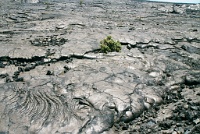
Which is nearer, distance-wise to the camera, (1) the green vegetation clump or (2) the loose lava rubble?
(2) the loose lava rubble

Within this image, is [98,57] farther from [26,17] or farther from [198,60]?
[26,17]

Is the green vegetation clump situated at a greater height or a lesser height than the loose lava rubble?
greater

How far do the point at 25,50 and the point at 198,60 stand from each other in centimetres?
921

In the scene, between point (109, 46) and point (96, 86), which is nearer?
point (96, 86)

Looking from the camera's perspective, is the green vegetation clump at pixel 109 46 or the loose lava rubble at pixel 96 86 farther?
the green vegetation clump at pixel 109 46

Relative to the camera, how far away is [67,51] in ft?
39.5

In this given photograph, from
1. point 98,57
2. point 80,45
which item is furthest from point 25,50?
point 98,57

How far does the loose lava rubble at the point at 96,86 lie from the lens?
650 cm

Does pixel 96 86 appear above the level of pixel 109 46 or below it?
below

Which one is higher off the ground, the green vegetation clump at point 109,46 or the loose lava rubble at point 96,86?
the green vegetation clump at point 109,46

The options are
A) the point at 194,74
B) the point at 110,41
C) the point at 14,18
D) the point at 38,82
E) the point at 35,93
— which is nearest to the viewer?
the point at 35,93

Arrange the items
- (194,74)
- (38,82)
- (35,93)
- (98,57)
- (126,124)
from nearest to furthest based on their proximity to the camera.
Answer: (126,124), (35,93), (38,82), (194,74), (98,57)

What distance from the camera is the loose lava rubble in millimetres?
6496

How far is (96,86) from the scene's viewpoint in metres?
8.37
